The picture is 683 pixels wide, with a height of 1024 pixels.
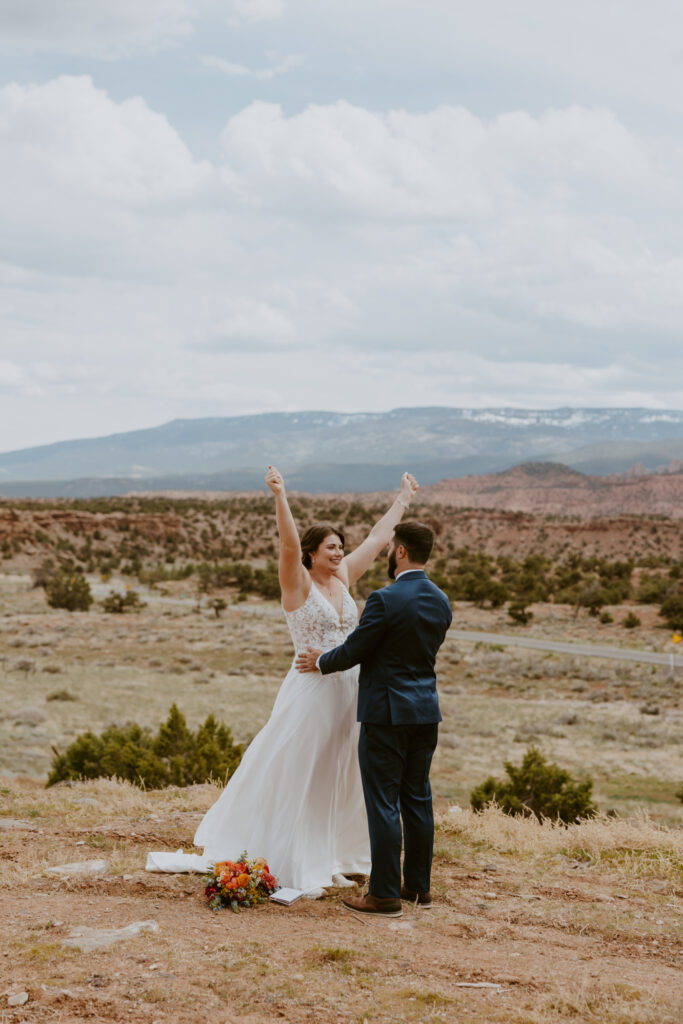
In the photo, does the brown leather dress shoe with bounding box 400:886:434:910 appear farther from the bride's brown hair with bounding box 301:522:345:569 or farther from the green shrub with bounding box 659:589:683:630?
the green shrub with bounding box 659:589:683:630

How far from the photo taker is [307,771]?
5.33 m

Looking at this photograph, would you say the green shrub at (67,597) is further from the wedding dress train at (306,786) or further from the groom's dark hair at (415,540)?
the groom's dark hair at (415,540)

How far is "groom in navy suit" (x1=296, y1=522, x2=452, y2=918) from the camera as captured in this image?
4883 millimetres

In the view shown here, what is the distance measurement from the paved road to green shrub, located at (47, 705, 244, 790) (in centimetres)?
2180

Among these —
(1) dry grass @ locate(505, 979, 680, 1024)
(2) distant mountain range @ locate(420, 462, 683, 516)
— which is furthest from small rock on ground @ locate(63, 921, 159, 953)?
(2) distant mountain range @ locate(420, 462, 683, 516)

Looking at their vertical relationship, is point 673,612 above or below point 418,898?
below

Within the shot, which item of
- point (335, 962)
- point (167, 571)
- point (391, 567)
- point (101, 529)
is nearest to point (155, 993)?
point (335, 962)

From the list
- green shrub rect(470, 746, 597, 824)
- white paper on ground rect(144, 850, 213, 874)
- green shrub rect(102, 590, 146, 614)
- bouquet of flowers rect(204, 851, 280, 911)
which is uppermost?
bouquet of flowers rect(204, 851, 280, 911)

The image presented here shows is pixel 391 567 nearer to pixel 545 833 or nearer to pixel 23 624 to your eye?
pixel 545 833

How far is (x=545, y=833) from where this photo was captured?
288 inches

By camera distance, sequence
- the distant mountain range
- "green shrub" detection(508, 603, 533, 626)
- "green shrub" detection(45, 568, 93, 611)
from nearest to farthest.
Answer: "green shrub" detection(45, 568, 93, 611)
"green shrub" detection(508, 603, 533, 626)
the distant mountain range

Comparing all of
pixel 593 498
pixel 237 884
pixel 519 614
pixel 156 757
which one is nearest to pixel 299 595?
pixel 237 884

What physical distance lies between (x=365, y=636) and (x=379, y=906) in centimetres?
155

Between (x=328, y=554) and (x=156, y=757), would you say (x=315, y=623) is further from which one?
(x=156, y=757)
